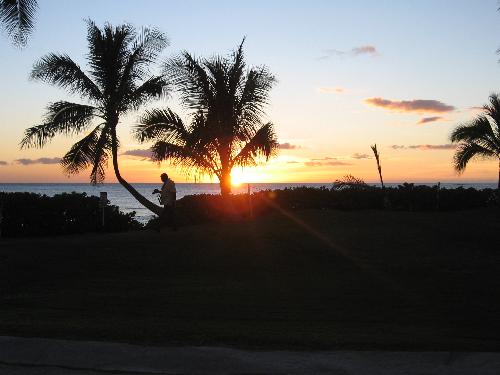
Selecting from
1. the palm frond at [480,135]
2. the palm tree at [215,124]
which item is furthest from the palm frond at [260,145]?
the palm frond at [480,135]

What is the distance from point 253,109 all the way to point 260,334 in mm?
14440

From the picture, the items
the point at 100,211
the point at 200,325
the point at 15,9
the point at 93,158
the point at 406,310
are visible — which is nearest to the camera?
the point at 200,325

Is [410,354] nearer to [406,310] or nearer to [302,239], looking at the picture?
[406,310]

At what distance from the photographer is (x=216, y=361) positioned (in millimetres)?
6113

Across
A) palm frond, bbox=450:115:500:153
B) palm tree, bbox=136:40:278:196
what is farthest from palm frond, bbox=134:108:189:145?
palm frond, bbox=450:115:500:153

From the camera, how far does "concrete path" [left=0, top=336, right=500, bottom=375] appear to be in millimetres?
5844

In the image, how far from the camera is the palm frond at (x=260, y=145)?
2112cm

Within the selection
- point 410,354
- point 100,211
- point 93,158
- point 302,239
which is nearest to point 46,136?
point 93,158

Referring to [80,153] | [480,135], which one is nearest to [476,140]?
[480,135]

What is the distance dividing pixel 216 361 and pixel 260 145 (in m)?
15.3

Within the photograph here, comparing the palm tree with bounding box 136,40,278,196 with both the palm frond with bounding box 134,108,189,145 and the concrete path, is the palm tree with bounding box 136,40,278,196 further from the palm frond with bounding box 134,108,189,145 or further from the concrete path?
the concrete path

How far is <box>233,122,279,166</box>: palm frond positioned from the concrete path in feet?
48.7

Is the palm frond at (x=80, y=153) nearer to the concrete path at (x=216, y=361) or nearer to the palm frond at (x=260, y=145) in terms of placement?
the palm frond at (x=260, y=145)

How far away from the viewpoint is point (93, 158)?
21.9 metres
